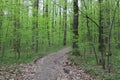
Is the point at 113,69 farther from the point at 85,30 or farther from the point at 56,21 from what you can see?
the point at 56,21

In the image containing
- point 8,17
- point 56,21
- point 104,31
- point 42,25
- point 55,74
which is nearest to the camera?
point 55,74

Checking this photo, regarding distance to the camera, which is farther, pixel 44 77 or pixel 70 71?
pixel 70 71

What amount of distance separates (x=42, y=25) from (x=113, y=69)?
16.2 meters

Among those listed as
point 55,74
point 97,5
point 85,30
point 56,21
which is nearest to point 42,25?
point 85,30

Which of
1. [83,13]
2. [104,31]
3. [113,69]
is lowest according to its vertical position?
[113,69]

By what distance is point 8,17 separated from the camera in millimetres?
16969

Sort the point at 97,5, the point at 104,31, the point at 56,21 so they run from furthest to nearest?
the point at 56,21, the point at 104,31, the point at 97,5

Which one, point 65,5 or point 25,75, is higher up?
point 65,5

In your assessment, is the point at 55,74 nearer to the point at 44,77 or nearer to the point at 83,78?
the point at 44,77

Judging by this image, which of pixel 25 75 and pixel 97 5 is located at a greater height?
pixel 97 5

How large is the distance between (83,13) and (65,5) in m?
1.45

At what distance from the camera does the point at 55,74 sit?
10.0 metres

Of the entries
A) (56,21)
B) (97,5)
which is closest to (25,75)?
(97,5)

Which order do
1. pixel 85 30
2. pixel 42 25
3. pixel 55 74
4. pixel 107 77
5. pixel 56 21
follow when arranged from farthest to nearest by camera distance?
pixel 56 21 → pixel 42 25 → pixel 85 30 → pixel 55 74 → pixel 107 77
